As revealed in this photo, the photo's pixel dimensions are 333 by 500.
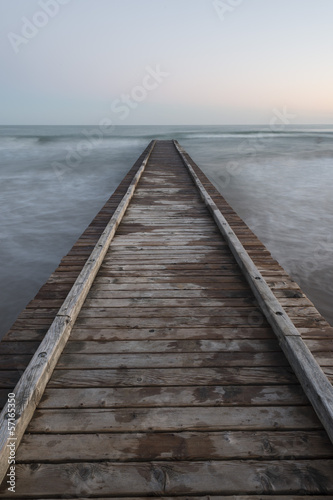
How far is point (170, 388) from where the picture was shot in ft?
7.17

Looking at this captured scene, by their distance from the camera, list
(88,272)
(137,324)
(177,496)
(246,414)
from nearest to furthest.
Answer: (177,496) < (246,414) < (137,324) < (88,272)

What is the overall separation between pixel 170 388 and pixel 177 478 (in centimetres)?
59

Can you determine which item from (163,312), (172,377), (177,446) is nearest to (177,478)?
(177,446)

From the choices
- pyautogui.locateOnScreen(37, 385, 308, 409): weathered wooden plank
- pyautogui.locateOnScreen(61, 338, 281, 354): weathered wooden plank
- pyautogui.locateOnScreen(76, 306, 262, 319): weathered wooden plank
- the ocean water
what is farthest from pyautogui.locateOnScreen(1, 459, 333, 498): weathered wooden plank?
the ocean water

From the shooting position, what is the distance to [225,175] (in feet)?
60.5

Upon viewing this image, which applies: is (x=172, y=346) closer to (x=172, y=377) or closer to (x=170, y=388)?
(x=172, y=377)

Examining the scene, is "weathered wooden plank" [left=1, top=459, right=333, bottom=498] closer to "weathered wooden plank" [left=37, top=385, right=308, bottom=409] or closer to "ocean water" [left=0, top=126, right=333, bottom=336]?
"weathered wooden plank" [left=37, top=385, right=308, bottom=409]

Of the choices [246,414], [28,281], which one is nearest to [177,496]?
[246,414]

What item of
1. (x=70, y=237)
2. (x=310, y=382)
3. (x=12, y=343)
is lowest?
(x=70, y=237)

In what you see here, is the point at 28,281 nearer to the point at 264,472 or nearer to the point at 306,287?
the point at 306,287

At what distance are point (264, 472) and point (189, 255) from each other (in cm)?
299

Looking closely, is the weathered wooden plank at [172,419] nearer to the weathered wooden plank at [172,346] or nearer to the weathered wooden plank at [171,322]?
the weathered wooden plank at [172,346]

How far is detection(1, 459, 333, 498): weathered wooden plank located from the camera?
5.23 feet

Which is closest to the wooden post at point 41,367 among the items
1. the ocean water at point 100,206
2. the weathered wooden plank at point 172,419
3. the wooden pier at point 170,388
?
the wooden pier at point 170,388
